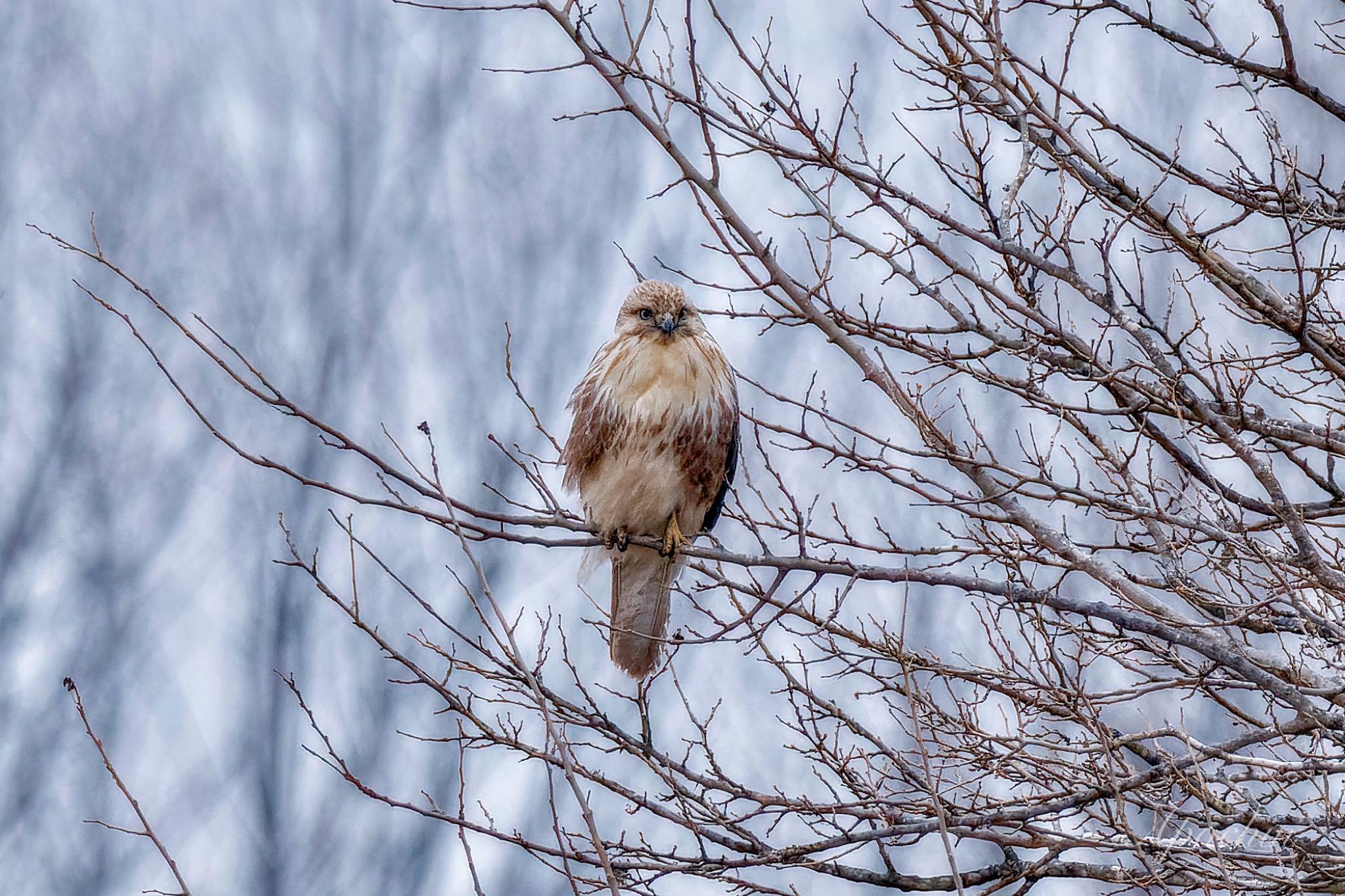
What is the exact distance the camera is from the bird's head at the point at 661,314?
4805 millimetres

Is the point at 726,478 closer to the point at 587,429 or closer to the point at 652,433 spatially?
the point at 652,433

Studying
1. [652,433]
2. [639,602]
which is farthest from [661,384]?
[639,602]

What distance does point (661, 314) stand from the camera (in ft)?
15.9

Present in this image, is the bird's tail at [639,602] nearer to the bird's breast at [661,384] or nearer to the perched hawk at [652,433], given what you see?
the perched hawk at [652,433]

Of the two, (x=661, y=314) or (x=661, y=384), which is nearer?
(x=661, y=384)

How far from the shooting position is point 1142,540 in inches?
181

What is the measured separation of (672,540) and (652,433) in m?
0.41

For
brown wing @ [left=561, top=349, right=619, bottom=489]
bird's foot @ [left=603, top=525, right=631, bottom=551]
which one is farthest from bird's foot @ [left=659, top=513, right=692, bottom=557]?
brown wing @ [left=561, top=349, right=619, bottom=489]

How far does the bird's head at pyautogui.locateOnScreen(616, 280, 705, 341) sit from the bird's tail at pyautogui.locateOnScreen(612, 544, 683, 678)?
0.82m

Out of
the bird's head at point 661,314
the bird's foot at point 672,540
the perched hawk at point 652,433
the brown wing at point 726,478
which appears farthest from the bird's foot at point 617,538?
the bird's head at point 661,314

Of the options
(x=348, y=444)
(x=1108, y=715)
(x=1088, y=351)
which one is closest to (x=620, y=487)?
(x=348, y=444)

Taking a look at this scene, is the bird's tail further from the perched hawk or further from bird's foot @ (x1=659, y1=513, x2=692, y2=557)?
bird's foot @ (x1=659, y1=513, x2=692, y2=557)

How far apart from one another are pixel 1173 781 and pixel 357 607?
7.19 ft

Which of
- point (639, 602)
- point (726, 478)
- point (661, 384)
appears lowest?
point (639, 602)
